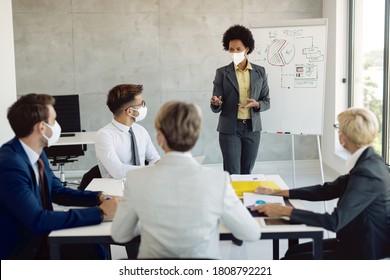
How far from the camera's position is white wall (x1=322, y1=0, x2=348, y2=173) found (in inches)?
276

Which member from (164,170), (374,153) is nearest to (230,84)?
(374,153)

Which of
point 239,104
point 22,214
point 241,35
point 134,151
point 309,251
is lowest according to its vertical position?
point 309,251

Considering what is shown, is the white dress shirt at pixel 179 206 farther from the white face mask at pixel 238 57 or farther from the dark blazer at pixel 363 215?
the white face mask at pixel 238 57

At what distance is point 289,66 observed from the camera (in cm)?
577

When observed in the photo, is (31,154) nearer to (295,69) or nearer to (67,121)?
(295,69)

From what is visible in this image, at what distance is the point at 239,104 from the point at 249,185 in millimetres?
1688

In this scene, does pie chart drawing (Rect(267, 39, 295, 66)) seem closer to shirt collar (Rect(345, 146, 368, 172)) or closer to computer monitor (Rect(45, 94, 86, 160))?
computer monitor (Rect(45, 94, 86, 160))

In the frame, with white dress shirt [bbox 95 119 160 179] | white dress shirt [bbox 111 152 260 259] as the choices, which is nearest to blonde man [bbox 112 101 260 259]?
white dress shirt [bbox 111 152 260 259]

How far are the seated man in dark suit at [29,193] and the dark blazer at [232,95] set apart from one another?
7.05 feet

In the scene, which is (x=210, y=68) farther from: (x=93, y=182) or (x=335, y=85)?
(x=93, y=182)

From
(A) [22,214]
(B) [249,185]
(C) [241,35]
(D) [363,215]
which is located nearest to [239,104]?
(C) [241,35]

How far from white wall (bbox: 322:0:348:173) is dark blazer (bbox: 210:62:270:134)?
243 centimetres

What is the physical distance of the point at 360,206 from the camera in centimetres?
259

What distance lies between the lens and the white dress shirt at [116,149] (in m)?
3.68
